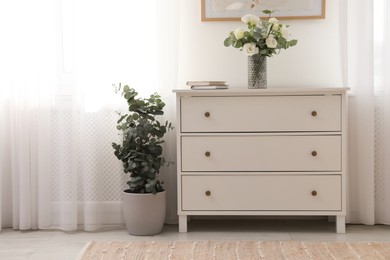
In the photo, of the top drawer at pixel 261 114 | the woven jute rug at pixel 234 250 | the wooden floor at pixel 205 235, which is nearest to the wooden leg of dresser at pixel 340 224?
the wooden floor at pixel 205 235

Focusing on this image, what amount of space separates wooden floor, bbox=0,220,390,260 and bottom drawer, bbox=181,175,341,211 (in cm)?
15

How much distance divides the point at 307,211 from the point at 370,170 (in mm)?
532

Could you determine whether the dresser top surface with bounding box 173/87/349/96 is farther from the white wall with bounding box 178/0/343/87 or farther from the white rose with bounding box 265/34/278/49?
the white wall with bounding box 178/0/343/87

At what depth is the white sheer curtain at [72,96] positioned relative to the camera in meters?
3.52

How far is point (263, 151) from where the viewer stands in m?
3.28

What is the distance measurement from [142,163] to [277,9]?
122cm

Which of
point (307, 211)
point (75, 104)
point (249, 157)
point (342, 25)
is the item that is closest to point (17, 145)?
point (75, 104)

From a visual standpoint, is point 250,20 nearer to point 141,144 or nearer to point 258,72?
point 258,72

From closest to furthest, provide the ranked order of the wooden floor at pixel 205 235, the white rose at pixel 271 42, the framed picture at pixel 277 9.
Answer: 1. the wooden floor at pixel 205 235
2. the white rose at pixel 271 42
3. the framed picture at pixel 277 9

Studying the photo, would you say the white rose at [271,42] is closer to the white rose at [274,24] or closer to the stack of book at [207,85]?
the white rose at [274,24]

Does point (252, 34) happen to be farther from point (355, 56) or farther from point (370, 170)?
point (370, 170)

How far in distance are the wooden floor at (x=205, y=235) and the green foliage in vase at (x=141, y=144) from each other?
289 millimetres

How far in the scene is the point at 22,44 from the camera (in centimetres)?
352

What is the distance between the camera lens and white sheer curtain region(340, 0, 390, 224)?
353cm
